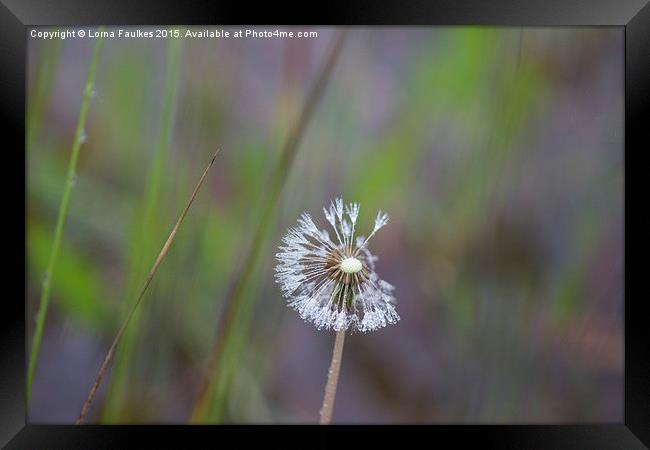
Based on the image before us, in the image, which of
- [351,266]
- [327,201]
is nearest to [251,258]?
[327,201]

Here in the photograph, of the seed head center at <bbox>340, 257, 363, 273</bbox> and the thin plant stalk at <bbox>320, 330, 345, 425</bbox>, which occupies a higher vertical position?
the seed head center at <bbox>340, 257, 363, 273</bbox>

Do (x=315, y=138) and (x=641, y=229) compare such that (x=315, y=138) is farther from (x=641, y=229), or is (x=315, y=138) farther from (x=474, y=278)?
(x=641, y=229)

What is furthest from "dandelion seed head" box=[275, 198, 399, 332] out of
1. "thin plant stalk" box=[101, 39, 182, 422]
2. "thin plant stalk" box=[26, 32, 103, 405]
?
"thin plant stalk" box=[26, 32, 103, 405]

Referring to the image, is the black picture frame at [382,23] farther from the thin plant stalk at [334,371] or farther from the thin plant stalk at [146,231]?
the thin plant stalk at [334,371]

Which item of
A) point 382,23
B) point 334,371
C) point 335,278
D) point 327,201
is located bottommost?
point 334,371

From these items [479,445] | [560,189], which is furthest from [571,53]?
[479,445]

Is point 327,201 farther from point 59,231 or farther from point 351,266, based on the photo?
point 59,231

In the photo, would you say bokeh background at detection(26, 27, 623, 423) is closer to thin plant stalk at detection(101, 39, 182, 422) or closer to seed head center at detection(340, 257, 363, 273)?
thin plant stalk at detection(101, 39, 182, 422)
